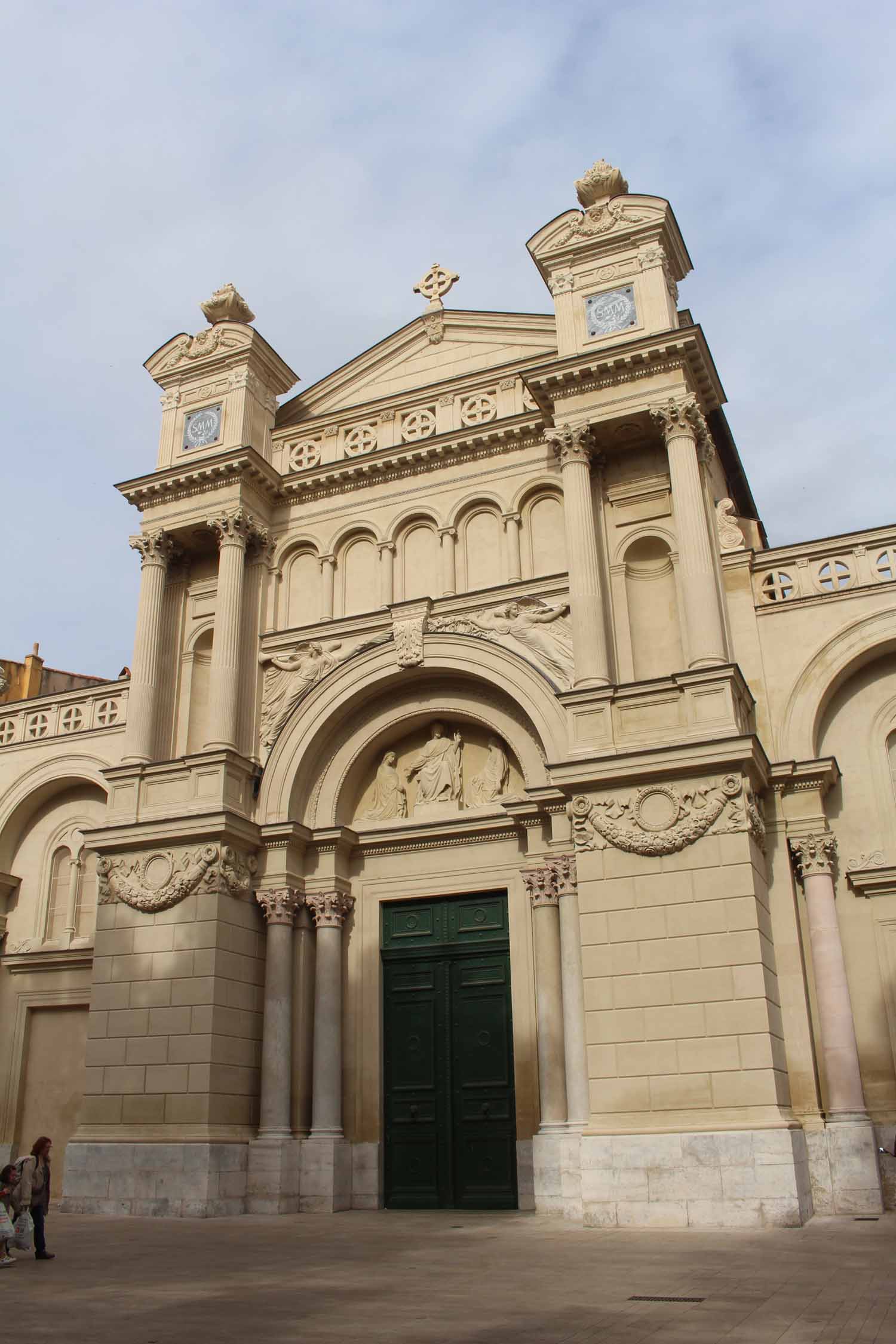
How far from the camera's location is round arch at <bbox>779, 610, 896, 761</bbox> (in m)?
18.7

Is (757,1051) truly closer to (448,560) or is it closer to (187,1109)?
(187,1109)

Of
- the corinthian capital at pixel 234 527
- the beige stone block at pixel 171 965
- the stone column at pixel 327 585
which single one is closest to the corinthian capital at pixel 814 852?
the stone column at pixel 327 585

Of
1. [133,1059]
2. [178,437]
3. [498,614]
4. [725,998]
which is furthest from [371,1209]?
[178,437]

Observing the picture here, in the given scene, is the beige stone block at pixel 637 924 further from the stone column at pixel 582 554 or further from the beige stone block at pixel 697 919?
the stone column at pixel 582 554

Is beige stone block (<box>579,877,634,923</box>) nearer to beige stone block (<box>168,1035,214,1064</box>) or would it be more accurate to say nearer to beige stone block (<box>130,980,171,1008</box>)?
beige stone block (<box>168,1035,214,1064</box>)

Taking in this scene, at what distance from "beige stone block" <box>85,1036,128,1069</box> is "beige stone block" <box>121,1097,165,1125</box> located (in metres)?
0.65

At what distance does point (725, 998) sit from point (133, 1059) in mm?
9459

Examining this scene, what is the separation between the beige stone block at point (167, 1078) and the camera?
18.5 meters

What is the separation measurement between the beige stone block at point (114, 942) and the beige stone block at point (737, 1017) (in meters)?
9.55

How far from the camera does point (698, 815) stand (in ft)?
54.0

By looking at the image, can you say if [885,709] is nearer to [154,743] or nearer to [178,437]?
[154,743]

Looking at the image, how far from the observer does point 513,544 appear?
70.1 ft

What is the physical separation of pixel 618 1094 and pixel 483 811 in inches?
231

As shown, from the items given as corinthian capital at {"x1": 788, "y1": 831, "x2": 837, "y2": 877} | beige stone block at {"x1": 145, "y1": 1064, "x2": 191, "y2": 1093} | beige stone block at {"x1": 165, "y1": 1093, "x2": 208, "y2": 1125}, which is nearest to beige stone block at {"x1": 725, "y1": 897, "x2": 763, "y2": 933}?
corinthian capital at {"x1": 788, "y1": 831, "x2": 837, "y2": 877}
